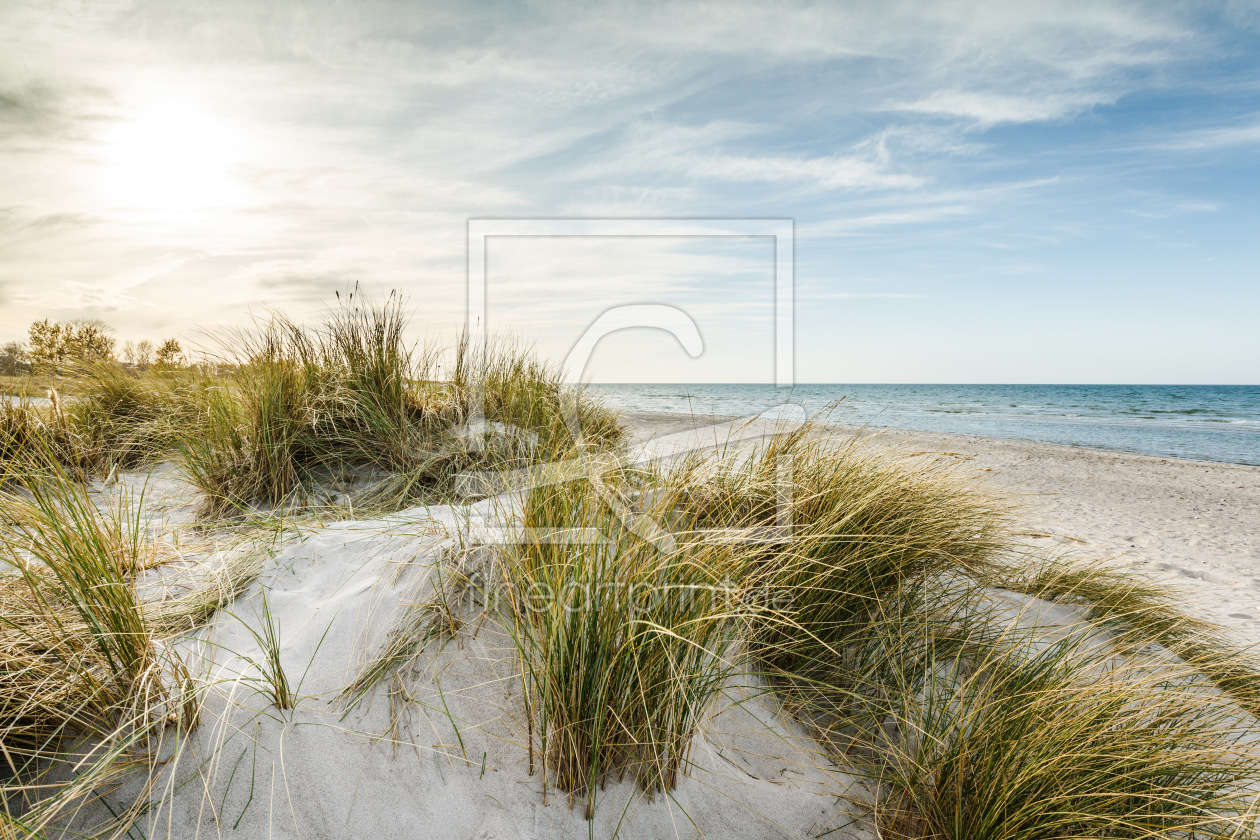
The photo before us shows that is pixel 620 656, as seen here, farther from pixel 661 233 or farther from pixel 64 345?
pixel 64 345

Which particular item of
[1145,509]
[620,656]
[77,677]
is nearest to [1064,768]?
[620,656]

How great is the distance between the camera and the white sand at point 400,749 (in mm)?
1647

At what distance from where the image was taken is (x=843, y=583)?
2.27 meters

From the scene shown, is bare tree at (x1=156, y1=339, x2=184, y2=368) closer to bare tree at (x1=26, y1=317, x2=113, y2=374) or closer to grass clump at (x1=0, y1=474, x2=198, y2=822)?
bare tree at (x1=26, y1=317, x2=113, y2=374)

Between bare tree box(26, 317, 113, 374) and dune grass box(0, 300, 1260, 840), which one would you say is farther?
bare tree box(26, 317, 113, 374)

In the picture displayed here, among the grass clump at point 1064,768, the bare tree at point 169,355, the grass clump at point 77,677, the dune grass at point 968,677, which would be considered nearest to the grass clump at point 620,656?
the dune grass at point 968,677

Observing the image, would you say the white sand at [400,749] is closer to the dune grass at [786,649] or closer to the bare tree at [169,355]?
the dune grass at [786,649]

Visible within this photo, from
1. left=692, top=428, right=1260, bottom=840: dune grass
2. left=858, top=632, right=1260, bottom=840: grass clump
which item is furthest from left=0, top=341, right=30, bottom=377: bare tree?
left=858, top=632, right=1260, bottom=840: grass clump

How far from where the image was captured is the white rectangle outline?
14.3ft

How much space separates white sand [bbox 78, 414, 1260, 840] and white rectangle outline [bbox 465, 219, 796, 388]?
8.95 feet

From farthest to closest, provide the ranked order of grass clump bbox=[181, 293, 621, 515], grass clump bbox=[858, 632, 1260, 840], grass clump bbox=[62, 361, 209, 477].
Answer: grass clump bbox=[62, 361, 209, 477]
grass clump bbox=[181, 293, 621, 515]
grass clump bbox=[858, 632, 1260, 840]

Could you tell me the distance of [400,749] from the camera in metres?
1.79

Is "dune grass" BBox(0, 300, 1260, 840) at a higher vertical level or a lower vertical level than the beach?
higher

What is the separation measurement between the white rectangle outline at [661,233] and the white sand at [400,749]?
8.95 ft
